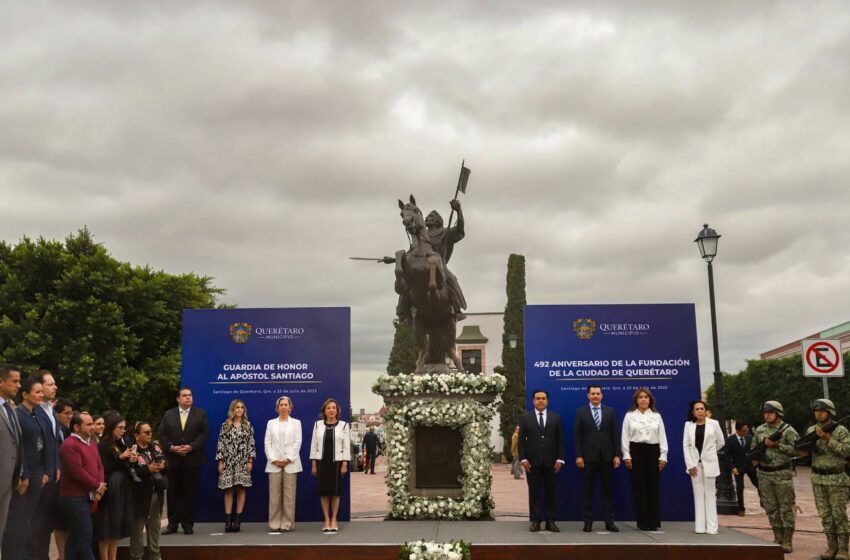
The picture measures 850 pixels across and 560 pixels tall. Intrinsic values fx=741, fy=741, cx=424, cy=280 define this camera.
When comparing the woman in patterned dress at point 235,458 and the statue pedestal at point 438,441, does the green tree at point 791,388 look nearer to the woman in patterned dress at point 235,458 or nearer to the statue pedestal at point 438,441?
the statue pedestal at point 438,441

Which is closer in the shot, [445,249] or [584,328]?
[584,328]

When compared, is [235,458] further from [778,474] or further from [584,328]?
[778,474]

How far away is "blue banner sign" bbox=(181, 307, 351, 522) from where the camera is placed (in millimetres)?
11156

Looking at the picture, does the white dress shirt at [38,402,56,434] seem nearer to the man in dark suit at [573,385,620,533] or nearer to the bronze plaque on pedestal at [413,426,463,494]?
the bronze plaque on pedestal at [413,426,463,494]

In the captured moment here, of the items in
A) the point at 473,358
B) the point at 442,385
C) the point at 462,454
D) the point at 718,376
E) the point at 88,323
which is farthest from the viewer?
the point at 473,358

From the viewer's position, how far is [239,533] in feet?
32.9

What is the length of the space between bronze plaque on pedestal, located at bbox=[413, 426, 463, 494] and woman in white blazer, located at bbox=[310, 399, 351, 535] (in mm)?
1486

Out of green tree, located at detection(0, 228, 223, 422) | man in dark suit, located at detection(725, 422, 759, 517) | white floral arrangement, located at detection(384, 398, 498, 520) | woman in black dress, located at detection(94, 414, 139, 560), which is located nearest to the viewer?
woman in black dress, located at detection(94, 414, 139, 560)

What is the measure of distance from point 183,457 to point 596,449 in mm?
5586

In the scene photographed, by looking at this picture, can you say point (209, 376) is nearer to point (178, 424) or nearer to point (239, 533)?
point (178, 424)

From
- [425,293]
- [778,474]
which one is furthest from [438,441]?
[778,474]

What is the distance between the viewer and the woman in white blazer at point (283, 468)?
10031 mm

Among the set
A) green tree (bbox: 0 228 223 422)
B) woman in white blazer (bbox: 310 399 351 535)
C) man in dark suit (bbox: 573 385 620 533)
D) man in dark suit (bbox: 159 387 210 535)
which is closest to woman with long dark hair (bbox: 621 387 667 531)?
man in dark suit (bbox: 573 385 620 533)

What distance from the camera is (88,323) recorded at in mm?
21453
